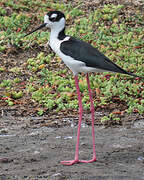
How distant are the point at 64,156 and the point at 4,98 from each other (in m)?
2.21

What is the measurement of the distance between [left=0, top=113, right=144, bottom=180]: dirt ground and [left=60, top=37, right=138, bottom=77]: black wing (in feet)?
3.27

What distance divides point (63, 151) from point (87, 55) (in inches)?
45.7

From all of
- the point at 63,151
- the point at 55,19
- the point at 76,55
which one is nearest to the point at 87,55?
the point at 76,55

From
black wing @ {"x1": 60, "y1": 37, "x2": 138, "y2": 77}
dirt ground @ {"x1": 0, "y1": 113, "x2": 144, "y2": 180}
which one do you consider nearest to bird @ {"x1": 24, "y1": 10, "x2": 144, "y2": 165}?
black wing @ {"x1": 60, "y1": 37, "x2": 138, "y2": 77}

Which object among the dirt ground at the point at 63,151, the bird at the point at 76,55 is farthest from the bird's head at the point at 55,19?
the dirt ground at the point at 63,151

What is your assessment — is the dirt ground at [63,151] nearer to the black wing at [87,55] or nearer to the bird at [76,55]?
the bird at [76,55]

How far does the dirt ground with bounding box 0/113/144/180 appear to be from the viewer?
4223 mm

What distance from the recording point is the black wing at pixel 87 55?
4.64 m

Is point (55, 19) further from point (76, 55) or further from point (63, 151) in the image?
point (63, 151)

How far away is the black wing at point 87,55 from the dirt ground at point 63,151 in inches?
39.3

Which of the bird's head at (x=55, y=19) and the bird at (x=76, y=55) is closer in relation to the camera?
the bird at (x=76, y=55)

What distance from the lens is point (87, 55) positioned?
4.75 meters

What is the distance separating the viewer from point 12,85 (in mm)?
7270

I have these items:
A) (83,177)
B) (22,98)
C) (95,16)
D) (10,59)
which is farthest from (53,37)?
(95,16)
